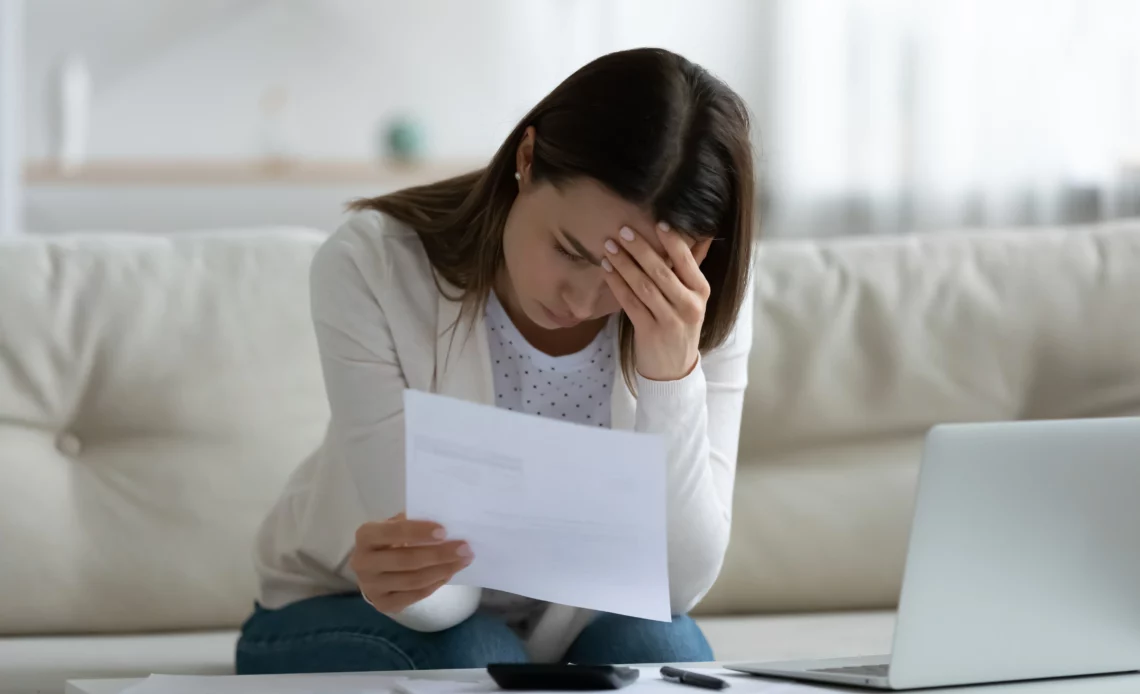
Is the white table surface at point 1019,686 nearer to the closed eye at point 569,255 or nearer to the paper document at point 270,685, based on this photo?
the paper document at point 270,685

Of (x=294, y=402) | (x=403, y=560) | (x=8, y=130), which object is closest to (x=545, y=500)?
(x=403, y=560)

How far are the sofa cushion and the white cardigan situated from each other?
0.23 metres

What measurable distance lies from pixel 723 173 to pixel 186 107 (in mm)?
2525

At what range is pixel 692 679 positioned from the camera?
783 mm

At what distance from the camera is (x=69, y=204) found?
10.1ft

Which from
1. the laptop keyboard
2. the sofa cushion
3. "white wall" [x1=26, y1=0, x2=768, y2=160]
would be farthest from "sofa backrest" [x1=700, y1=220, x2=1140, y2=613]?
"white wall" [x1=26, y1=0, x2=768, y2=160]

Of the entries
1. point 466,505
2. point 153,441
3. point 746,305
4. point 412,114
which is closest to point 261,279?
point 153,441

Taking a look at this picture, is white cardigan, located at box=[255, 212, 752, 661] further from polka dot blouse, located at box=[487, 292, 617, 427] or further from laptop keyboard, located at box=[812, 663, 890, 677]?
laptop keyboard, located at box=[812, 663, 890, 677]

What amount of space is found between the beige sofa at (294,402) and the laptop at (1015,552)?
547mm

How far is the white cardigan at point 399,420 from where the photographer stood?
107 centimetres

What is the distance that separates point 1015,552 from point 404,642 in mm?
547

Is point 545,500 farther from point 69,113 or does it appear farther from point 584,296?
point 69,113

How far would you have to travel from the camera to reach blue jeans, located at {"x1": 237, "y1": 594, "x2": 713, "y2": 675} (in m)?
1.05

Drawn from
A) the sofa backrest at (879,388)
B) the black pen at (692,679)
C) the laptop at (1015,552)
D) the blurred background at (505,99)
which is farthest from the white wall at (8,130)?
the laptop at (1015,552)
